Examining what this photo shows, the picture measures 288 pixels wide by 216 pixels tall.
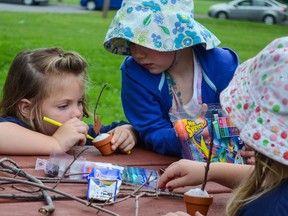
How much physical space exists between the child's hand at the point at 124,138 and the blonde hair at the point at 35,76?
30cm

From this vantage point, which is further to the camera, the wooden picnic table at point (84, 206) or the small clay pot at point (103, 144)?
the small clay pot at point (103, 144)

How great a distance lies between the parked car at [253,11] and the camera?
2852 centimetres

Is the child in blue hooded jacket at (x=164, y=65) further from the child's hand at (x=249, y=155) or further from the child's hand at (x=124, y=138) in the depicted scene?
the child's hand at (x=249, y=155)

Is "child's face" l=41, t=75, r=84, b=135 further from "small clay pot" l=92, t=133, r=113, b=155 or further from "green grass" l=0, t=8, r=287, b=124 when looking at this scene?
"green grass" l=0, t=8, r=287, b=124

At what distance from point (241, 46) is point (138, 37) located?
1189cm

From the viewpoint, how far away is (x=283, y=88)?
156 centimetres

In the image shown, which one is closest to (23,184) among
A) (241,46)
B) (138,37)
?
(138,37)

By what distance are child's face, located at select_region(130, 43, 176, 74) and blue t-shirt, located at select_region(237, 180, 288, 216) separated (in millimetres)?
1385

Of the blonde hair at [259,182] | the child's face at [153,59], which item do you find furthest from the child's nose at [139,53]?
the blonde hair at [259,182]

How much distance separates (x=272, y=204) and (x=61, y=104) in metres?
1.55

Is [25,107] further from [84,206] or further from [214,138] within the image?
[84,206]

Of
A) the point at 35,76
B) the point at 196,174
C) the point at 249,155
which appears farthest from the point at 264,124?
the point at 35,76

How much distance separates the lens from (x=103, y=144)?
2703 mm

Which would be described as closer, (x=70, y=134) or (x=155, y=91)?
(x=70, y=134)
